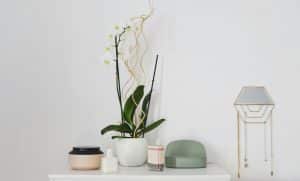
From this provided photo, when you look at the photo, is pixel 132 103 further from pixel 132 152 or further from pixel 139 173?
pixel 139 173

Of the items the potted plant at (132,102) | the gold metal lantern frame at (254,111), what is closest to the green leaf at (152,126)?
the potted plant at (132,102)

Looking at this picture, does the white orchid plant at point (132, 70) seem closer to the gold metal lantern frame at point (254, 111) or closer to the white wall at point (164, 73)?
the white wall at point (164, 73)

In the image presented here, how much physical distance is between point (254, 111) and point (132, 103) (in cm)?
56

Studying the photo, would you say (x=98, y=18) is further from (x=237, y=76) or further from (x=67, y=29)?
(x=237, y=76)

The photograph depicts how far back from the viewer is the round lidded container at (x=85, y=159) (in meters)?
1.48

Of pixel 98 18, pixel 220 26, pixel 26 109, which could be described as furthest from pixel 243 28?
pixel 26 109

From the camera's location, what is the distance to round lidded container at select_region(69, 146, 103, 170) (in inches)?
58.4

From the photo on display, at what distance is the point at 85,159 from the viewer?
1.48 meters

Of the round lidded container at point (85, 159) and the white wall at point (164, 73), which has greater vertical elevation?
the white wall at point (164, 73)

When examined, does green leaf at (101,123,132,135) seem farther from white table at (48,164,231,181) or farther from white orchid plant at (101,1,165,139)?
white table at (48,164,231,181)

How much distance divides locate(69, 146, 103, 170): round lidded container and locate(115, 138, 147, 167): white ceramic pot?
102 millimetres

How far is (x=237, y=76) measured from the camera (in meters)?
1.77

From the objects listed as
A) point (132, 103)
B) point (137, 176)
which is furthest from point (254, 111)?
point (137, 176)

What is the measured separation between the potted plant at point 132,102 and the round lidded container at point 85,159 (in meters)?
0.11
